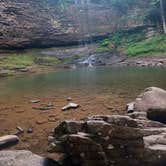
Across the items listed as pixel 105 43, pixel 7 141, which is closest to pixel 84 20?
pixel 105 43

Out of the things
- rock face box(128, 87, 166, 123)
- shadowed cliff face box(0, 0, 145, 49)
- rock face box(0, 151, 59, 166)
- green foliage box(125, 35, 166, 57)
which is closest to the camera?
rock face box(0, 151, 59, 166)

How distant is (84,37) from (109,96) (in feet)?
130

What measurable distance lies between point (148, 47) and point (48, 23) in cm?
1984

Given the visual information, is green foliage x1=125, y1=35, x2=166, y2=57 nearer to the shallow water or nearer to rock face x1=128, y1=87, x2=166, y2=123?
the shallow water

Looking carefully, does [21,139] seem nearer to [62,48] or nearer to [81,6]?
[62,48]

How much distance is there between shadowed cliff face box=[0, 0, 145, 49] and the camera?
4891cm

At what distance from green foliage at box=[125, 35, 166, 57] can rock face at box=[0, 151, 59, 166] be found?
33603 millimetres

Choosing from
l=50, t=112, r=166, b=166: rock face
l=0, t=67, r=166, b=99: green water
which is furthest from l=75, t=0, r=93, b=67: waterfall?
l=50, t=112, r=166, b=166: rock face

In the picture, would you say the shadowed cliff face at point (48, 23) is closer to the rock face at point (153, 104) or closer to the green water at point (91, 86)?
the green water at point (91, 86)

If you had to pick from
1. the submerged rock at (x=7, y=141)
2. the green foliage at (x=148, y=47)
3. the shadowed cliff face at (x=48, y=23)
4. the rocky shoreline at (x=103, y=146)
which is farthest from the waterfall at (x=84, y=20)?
the rocky shoreline at (x=103, y=146)

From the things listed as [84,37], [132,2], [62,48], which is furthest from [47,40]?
[132,2]

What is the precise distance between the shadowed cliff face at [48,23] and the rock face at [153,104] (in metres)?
39.1

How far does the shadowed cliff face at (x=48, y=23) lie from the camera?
160ft

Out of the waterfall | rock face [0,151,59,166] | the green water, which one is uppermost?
the waterfall
